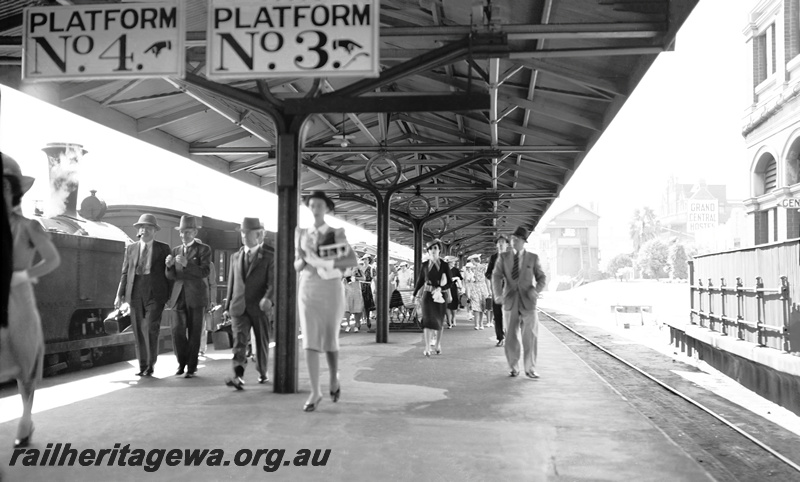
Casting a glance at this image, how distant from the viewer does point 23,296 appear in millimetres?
4227

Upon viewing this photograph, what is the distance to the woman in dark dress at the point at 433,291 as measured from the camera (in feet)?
37.0

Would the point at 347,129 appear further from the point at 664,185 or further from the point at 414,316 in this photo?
the point at 664,185

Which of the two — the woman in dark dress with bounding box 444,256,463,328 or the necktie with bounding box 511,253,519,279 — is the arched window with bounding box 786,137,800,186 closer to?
the woman in dark dress with bounding box 444,256,463,328

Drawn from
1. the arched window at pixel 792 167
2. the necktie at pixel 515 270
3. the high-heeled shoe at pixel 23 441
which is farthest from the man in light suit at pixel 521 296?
the arched window at pixel 792 167

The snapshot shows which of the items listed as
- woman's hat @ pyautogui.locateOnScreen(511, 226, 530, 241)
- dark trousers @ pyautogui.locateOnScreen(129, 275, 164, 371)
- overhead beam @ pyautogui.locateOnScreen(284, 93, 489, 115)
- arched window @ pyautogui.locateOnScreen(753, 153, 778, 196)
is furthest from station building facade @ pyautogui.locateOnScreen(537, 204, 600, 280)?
overhead beam @ pyautogui.locateOnScreen(284, 93, 489, 115)

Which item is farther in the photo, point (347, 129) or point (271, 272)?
point (347, 129)

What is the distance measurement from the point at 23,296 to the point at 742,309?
36.8ft

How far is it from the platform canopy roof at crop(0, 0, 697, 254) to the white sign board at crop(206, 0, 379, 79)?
54.9 inches

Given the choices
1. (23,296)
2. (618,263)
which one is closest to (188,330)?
(23,296)

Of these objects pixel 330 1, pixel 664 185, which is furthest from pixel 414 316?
pixel 664 185

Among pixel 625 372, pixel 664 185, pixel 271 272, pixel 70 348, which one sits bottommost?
pixel 625 372

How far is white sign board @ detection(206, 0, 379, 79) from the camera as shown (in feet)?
18.5

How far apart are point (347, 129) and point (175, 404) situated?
8.47 meters

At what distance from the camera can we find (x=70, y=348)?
30.6 feet
